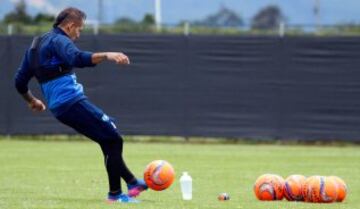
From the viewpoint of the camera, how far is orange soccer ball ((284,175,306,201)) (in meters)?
12.4

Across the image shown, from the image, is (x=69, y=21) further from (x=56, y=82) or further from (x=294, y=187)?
(x=294, y=187)

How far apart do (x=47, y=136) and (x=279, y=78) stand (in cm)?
622

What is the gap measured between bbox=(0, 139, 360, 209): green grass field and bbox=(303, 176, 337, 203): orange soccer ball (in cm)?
22

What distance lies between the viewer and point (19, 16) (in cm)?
4259

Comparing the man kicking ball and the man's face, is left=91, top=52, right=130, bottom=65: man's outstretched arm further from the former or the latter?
the man's face

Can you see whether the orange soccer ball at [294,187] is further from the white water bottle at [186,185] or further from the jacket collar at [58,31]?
the jacket collar at [58,31]

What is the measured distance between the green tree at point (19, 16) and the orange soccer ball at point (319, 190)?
100 feet

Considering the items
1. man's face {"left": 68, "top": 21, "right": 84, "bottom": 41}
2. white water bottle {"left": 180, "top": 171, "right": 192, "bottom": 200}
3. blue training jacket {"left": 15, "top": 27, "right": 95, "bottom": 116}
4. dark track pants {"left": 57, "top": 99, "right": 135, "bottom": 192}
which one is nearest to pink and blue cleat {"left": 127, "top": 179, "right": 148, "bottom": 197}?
dark track pants {"left": 57, "top": 99, "right": 135, "bottom": 192}

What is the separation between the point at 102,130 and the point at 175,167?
694 cm

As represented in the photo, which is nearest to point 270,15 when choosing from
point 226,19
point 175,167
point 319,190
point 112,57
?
point 226,19

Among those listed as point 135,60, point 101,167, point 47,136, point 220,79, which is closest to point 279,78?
point 220,79

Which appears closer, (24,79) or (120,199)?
(120,199)

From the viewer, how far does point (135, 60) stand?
25.8 m

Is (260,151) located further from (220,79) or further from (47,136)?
(47,136)
